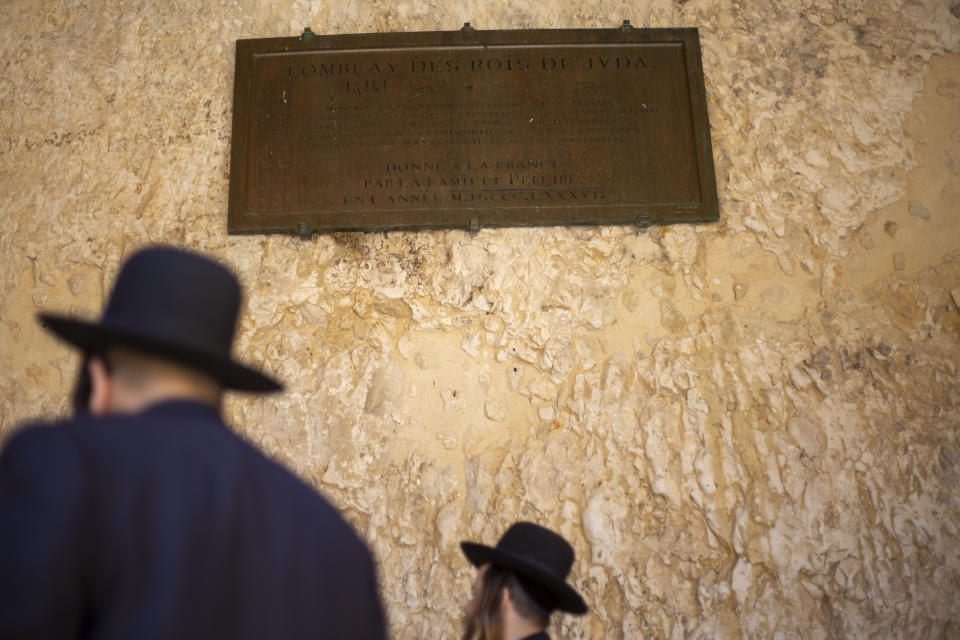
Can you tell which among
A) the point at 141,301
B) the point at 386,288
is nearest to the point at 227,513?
the point at 141,301

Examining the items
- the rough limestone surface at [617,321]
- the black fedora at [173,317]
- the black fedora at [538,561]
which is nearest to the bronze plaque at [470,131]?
the rough limestone surface at [617,321]

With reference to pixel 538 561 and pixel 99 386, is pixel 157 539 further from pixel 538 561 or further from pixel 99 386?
pixel 538 561

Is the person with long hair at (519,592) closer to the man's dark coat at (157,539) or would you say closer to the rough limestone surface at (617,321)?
the rough limestone surface at (617,321)

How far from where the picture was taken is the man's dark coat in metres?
1.05

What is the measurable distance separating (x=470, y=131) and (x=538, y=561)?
2077 mm

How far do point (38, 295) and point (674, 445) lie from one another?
2.76m

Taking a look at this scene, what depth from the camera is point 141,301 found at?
52.9 inches

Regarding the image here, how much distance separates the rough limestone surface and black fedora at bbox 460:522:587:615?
825 millimetres

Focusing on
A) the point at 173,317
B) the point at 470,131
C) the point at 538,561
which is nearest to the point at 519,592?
the point at 538,561

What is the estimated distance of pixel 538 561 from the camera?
238 cm

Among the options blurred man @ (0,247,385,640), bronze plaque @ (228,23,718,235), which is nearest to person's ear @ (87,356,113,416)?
blurred man @ (0,247,385,640)

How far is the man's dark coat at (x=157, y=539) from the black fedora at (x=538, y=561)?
1.07 m

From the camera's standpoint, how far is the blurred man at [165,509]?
1063 millimetres

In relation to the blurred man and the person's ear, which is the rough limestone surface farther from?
the person's ear
